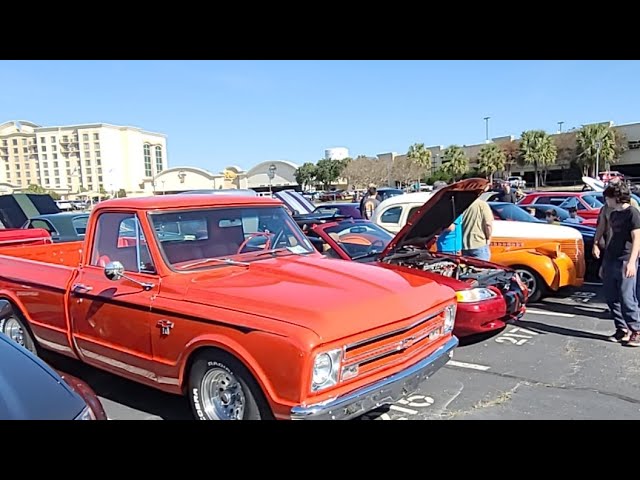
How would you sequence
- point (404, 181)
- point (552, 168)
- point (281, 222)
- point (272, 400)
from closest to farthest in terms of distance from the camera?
point (272, 400), point (281, 222), point (552, 168), point (404, 181)

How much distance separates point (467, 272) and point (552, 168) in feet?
207

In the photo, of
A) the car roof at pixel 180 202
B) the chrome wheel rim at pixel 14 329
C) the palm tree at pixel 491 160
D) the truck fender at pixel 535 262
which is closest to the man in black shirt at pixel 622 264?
the truck fender at pixel 535 262

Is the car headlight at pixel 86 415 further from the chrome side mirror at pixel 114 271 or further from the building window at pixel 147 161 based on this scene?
the building window at pixel 147 161

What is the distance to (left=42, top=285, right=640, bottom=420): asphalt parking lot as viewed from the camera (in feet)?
13.6

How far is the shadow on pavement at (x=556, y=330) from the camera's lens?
5996mm

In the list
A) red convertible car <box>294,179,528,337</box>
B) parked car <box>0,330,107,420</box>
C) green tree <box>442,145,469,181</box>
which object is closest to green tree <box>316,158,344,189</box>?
green tree <box>442,145,469,181</box>

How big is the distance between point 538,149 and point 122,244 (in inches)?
2477

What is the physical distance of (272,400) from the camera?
305cm

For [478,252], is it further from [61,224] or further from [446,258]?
[61,224]

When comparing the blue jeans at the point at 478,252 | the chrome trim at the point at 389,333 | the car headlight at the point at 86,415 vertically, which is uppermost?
the blue jeans at the point at 478,252

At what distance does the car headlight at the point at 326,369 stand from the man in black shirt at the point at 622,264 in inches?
155

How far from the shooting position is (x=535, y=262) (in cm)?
740
